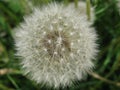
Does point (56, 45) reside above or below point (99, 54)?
above

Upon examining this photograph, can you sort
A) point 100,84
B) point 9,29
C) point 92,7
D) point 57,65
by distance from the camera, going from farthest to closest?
point 9,29 < point 100,84 < point 92,7 < point 57,65

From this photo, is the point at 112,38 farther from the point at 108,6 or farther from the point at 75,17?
the point at 75,17

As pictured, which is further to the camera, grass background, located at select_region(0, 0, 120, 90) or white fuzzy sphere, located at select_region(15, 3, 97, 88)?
grass background, located at select_region(0, 0, 120, 90)

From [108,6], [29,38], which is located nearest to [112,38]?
[108,6]

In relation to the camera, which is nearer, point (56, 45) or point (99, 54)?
point (56, 45)
